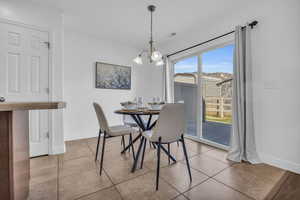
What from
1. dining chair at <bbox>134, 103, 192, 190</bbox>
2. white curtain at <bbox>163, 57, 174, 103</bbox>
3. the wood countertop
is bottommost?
dining chair at <bbox>134, 103, 192, 190</bbox>

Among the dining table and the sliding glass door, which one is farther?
the sliding glass door

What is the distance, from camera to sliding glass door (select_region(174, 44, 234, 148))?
2.55 meters

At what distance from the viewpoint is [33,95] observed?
2.13 m

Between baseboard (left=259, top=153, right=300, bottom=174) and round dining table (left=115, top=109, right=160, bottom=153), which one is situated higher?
round dining table (left=115, top=109, right=160, bottom=153)

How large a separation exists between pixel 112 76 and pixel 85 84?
69 cm

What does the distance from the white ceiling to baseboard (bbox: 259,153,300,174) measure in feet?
7.77

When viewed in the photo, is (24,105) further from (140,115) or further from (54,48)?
(54,48)

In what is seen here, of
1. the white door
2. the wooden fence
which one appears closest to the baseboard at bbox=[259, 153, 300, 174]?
the wooden fence

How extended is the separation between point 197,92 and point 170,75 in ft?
3.06

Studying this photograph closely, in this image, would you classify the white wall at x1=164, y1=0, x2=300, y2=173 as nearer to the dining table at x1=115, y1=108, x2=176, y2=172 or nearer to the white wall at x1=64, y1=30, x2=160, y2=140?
the dining table at x1=115, y1=108, x2=176, y2=172

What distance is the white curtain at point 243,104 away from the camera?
1.97 meters

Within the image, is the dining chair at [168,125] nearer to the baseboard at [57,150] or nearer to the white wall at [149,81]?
the baseboard at [57,150]

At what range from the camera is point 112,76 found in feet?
11.3

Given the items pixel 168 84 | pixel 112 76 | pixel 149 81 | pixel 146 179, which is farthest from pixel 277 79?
pixel 112 76
